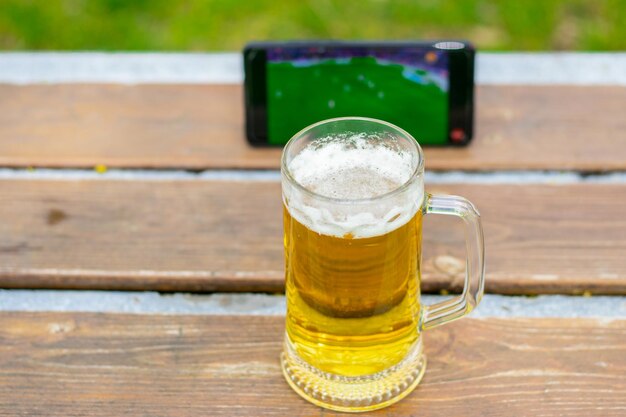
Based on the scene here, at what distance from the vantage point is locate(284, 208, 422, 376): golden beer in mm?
781

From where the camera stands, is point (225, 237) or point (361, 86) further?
point (361, 86)

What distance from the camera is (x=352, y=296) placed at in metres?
0.80

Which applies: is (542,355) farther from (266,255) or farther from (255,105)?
(255,105)

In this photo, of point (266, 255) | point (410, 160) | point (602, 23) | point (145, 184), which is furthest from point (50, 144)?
point (602, 23)

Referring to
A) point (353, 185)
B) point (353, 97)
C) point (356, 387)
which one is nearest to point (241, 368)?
point (356, 387)

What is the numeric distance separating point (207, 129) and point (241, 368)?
1.54 feet

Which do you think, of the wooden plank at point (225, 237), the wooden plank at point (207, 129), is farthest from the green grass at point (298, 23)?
the wooden plank at point (225, 237)

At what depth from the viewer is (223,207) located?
1.11 metres

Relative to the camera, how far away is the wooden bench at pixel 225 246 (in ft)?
2.84

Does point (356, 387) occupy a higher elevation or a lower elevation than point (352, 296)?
lower

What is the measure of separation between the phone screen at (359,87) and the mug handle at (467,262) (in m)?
0.39

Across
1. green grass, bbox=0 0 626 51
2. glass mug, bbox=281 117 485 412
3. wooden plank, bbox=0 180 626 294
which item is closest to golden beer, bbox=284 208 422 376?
glass mug, bbox=281 117 485 412

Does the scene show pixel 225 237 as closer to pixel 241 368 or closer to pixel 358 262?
pixel 241 368

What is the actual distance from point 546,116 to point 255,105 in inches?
16.4
